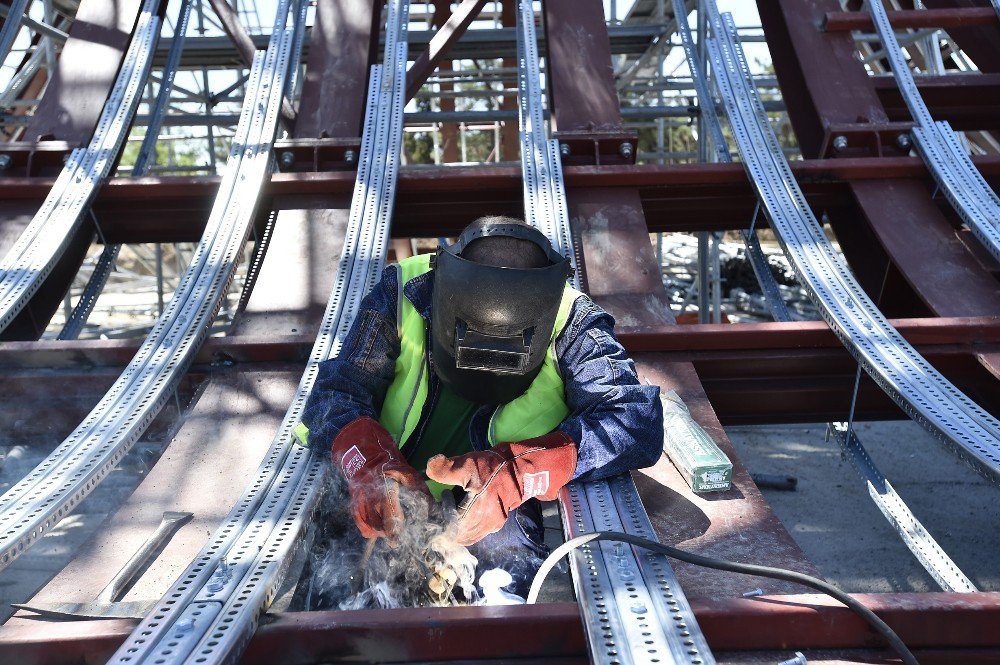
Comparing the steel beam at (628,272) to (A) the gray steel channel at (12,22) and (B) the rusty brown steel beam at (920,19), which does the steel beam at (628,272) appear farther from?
(A) the gray steel channel at (12,22)

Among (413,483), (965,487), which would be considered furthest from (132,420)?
→ (965,487)

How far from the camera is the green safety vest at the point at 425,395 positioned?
2502 millimetres

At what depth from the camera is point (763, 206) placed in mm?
4375

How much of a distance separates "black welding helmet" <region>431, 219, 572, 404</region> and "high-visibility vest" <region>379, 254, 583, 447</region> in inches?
8.6

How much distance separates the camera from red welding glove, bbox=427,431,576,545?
7.19ft

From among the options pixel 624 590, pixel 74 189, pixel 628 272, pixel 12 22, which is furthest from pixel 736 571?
pixel 12 22

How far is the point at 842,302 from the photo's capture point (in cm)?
367

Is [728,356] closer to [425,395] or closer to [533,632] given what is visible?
[425,395]

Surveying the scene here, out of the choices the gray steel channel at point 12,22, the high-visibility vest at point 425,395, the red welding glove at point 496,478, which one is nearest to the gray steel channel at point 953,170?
the high-visibility vest at point 425,395

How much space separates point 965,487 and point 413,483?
157 inches

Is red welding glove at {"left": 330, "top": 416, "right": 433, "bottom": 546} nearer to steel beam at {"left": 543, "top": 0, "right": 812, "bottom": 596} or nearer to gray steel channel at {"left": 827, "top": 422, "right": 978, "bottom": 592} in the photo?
steel beam at {"left": 543, "top": 0, "right": 812, "bottom": 596}

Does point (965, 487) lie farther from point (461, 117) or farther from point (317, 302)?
point (461, 117)

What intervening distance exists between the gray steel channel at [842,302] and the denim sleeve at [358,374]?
6.26 ft

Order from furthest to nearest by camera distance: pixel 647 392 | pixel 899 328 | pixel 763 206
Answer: pixel 763 206 < pixel 899 328 < pixel 647 392
